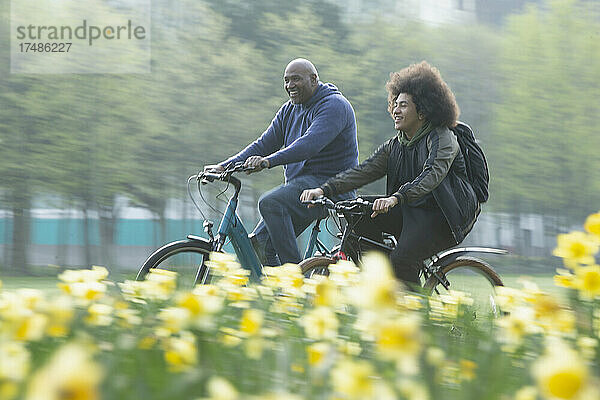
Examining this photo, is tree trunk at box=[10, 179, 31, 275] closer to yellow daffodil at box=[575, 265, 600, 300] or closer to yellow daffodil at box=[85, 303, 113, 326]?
yellow daffodil at box=[85, 303, 113, 326]

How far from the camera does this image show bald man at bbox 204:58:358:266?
3.41 m

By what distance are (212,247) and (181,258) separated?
142mm

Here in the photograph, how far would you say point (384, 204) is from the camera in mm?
2904

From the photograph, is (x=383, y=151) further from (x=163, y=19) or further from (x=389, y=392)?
(x=163, y=19)

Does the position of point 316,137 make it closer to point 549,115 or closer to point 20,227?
point 20,227

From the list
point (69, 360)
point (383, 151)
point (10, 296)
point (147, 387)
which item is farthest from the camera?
point (383, 151)

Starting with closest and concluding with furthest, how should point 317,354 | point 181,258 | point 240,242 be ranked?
point 317,354 → point 181,258 → point 240,242

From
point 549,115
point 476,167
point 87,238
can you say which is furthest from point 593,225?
point 549,115

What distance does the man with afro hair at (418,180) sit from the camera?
295cm

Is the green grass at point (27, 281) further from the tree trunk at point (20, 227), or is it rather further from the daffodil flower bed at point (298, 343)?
the daffodil flower bed at point (298, 343)

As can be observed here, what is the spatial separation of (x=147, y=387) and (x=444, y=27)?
6.56 m

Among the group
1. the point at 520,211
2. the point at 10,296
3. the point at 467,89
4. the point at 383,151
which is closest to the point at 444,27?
the point at 467,89

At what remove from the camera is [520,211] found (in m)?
7.30

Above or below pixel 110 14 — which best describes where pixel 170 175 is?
below
